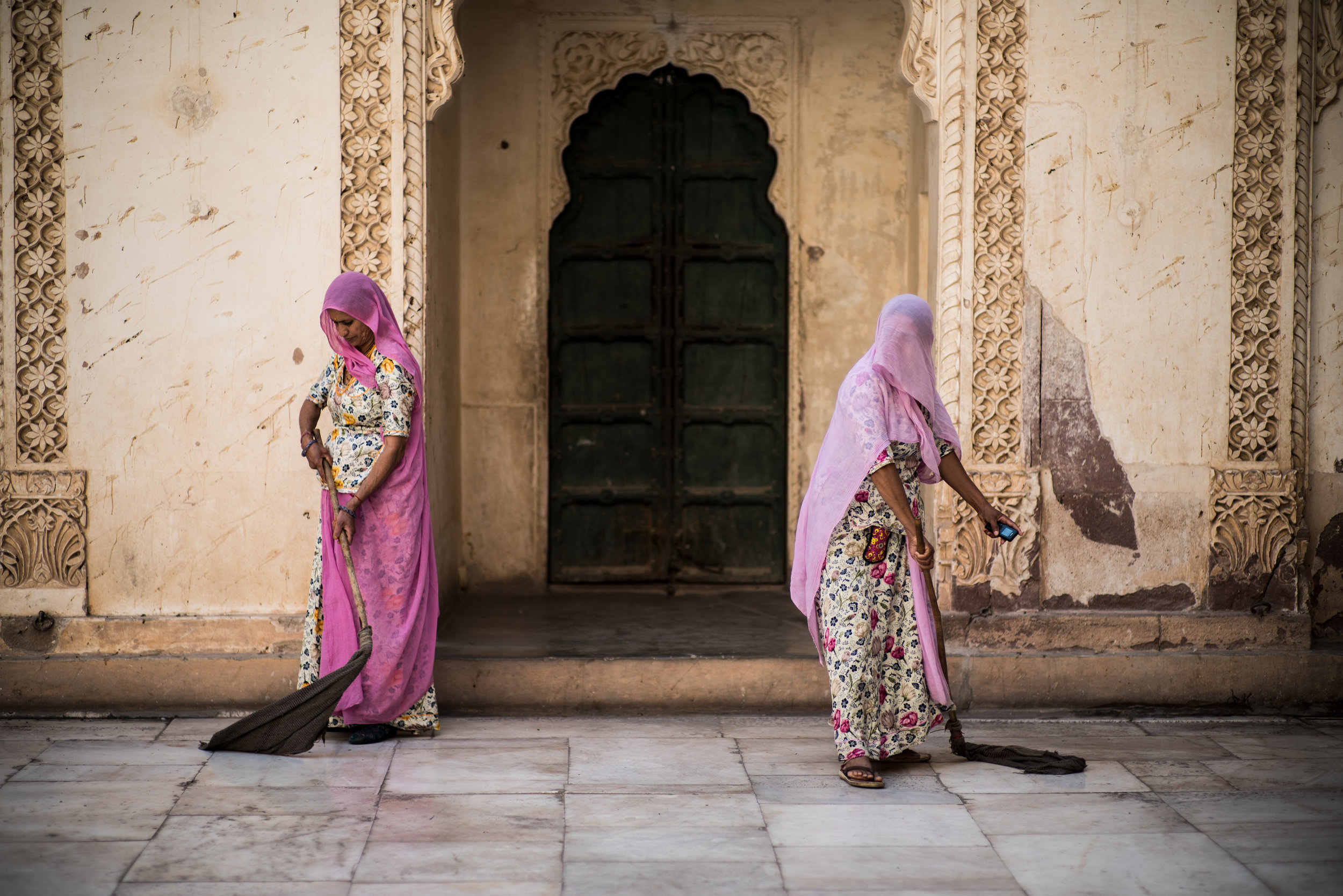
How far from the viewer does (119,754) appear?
4.23 meters

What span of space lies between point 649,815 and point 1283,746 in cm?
237

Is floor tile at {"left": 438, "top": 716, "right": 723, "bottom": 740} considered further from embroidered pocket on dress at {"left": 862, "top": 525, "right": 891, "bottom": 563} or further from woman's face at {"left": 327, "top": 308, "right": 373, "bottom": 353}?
woman's face at {"left": 327, "top": 308, "right": 373, "bottom": 353}

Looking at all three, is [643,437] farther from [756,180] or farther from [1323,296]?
[1323,296]

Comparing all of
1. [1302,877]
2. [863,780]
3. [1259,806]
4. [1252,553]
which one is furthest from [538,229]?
[1302,877]

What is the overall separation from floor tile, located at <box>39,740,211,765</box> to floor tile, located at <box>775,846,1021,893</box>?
2.03m

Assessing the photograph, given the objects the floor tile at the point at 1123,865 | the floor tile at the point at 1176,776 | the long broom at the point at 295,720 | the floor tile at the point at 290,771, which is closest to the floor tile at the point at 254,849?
the floor tile at the point at 290,771

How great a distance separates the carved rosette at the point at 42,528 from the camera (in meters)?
4.80

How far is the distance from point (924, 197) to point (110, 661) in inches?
159

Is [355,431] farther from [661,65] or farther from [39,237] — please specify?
[661,65]

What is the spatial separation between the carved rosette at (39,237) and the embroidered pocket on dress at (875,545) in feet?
9.97

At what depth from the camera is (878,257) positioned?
253 inches

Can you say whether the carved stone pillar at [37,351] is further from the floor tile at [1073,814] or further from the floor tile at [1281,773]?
the floor tile at [1281,773]

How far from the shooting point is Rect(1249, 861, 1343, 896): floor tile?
3.09m

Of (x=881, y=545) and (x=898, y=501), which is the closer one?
(x=898, y=501)
